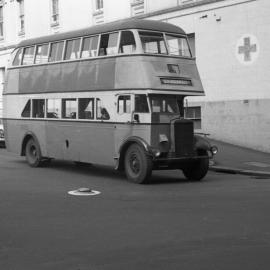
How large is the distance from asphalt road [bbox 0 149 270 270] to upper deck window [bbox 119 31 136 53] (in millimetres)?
3240

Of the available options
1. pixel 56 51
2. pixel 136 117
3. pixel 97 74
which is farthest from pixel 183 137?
pixel 56 51

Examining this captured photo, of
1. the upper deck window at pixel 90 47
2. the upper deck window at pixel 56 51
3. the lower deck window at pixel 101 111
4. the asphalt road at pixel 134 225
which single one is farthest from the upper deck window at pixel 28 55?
the asphalt road at pixel 134 225

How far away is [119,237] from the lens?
→ 770 centimetres

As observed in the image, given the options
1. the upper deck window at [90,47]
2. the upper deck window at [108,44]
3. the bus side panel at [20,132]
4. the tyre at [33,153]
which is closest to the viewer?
the upper deck window at [108,44]

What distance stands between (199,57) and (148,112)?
32.0ft

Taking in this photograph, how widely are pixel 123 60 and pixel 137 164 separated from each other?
2.57m

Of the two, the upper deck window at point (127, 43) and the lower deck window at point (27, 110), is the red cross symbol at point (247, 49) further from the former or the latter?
the lower deck window at point (27, 110)

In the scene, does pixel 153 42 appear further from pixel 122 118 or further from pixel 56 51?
pixel 56 51

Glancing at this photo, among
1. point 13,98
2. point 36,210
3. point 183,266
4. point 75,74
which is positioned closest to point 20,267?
point 183,266

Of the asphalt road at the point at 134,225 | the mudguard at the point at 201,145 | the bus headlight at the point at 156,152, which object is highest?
the mudguard at the point at 201,145

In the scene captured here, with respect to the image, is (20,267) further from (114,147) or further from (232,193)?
(114,147)

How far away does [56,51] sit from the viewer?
54.5ft

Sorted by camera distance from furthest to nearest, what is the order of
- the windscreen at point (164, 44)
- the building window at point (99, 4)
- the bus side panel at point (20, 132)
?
the building window at point (99, 4) → the bus side panel at point (20, 132) → the windscreen at point (164, 44)

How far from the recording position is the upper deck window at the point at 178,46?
1471cm
